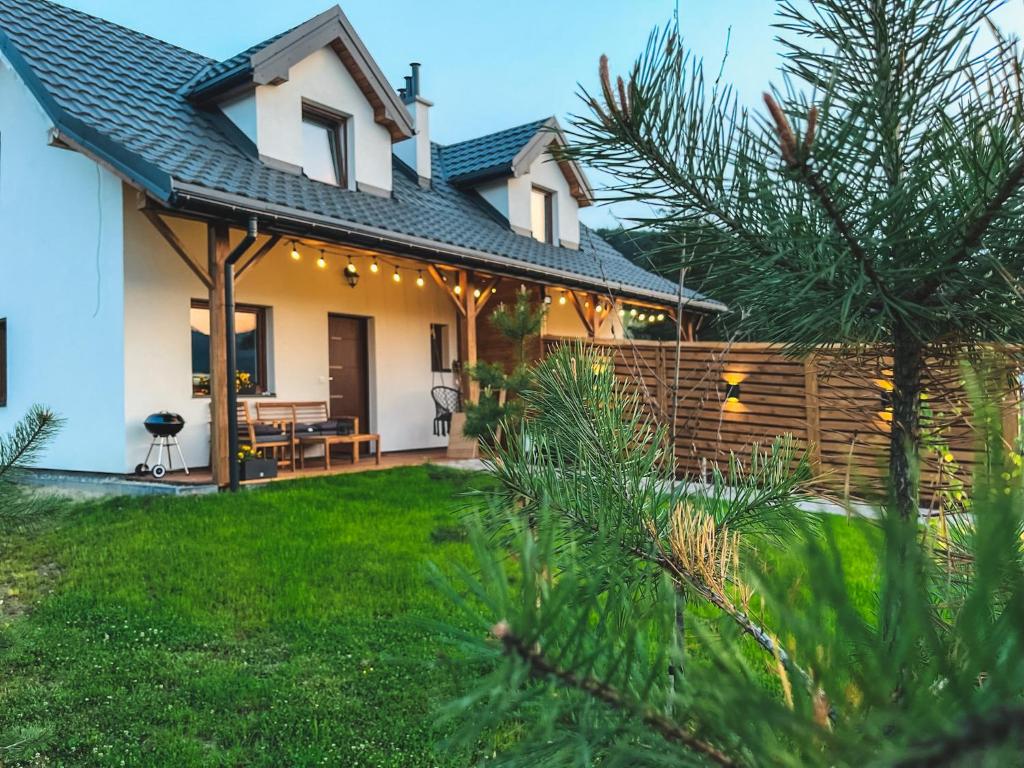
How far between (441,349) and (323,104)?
4.43 m

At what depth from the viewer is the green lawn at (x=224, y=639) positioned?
2250mm

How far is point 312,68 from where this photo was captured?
938 cm

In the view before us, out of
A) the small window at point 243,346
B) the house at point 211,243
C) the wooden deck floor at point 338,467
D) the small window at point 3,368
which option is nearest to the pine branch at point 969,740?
the house at point 211,243

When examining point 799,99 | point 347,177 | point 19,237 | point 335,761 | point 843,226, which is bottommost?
point 335,761

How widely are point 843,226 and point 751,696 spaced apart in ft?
1.61

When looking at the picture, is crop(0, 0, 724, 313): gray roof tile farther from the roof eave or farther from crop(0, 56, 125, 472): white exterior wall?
crop(0, 56, 125, 472): white exterior wall

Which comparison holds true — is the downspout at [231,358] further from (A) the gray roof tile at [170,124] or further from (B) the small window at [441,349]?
(B) the small window at [441,349]

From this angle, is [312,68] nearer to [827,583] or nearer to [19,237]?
[19,237]

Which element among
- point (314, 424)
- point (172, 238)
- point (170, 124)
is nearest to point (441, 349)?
point (314, 424)

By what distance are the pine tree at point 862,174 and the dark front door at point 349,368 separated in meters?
9.91

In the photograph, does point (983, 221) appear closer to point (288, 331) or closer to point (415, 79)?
point (288, 331)

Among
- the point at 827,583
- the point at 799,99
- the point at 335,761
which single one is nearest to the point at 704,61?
the point at 799,99

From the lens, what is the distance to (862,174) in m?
0.65

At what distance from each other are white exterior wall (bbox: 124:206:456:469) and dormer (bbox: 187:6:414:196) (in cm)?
132
